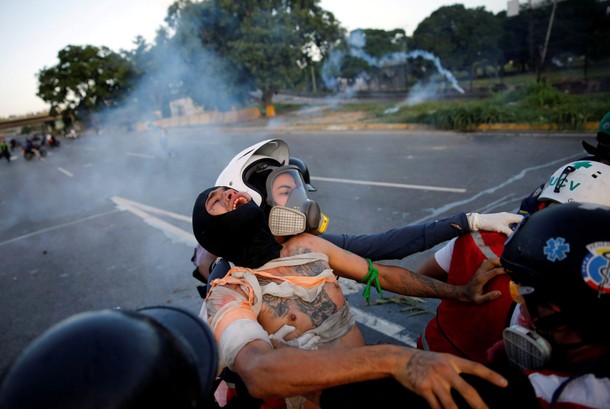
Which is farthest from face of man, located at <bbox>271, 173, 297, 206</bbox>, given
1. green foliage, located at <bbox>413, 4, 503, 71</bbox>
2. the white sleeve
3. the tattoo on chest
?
green foliage, located at <bbox>413, 4, 503, 71</bbox>

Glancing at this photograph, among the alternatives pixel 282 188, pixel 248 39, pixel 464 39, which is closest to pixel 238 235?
pixel 282 188

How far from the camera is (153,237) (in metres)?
6.03

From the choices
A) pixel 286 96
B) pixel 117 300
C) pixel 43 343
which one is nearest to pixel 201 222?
pixel 43 343

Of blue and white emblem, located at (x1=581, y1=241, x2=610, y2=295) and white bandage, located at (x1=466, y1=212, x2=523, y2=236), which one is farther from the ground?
blue and white emblem, located at (x1=581, y1=241, x2=610, y2=295)

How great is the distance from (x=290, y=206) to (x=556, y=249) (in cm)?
138

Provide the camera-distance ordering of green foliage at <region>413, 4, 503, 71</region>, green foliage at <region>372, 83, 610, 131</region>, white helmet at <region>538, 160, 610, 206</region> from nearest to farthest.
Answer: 1. white helmet at <region>538, 160, 610, 206</region>
2. green foliage at <region>372, 83, 610, 131</region>
3. green foliage at <region>413, 4, 503, 71</region>

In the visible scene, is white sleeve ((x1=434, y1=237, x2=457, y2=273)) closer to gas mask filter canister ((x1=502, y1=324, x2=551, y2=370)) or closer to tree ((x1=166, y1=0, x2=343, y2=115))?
gas mask filter canister ((x1=502, y1=324, x2=551, y2=370))

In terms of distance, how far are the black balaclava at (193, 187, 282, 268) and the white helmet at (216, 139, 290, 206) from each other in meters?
0.31

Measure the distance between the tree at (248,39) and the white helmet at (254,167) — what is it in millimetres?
23078

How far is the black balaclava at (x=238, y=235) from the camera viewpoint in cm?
188

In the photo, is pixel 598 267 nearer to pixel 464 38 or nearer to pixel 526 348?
pixel 526 348

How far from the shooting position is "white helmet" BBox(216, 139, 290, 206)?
2.25 m

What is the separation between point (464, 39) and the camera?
24.7 metres

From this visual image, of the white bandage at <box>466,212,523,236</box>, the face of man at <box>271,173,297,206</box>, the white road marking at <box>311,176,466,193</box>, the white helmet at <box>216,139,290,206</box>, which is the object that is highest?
the white helmet at <box>216,139,290,206</box>
